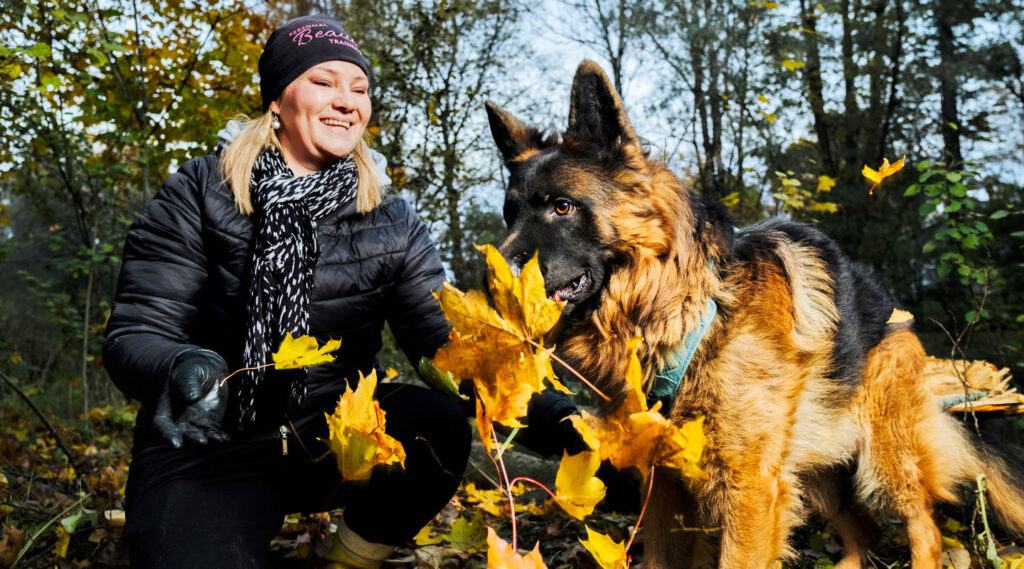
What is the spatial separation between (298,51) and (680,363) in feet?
6.28

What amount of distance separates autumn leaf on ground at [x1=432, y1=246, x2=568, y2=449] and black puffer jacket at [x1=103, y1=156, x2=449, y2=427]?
108cm

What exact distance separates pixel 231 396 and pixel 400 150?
6.19 meters

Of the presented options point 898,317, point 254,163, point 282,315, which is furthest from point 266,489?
point 898,317

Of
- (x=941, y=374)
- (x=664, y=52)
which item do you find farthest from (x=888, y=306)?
(x=664, y=52)

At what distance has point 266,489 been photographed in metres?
2.23

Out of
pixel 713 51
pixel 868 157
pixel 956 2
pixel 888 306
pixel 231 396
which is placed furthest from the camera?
pixel 868 157

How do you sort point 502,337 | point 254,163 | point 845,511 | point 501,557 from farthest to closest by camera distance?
point 845,511, point 254,163, point 502,337, point 501,557

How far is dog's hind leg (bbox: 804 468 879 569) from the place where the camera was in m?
2.79

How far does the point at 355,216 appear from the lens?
249cm

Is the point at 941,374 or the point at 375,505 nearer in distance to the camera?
the point at 375,505

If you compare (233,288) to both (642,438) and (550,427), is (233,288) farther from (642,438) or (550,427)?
(642,438)

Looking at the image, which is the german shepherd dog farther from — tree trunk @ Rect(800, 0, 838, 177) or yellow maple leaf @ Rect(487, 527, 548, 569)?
tree trunk @ Rect(800, 0, 838, 177)

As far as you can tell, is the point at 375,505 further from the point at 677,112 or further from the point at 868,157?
the point at 868,157

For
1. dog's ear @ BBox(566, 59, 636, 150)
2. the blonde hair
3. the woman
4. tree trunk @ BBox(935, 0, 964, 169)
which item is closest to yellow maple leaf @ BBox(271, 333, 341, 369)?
the woman
